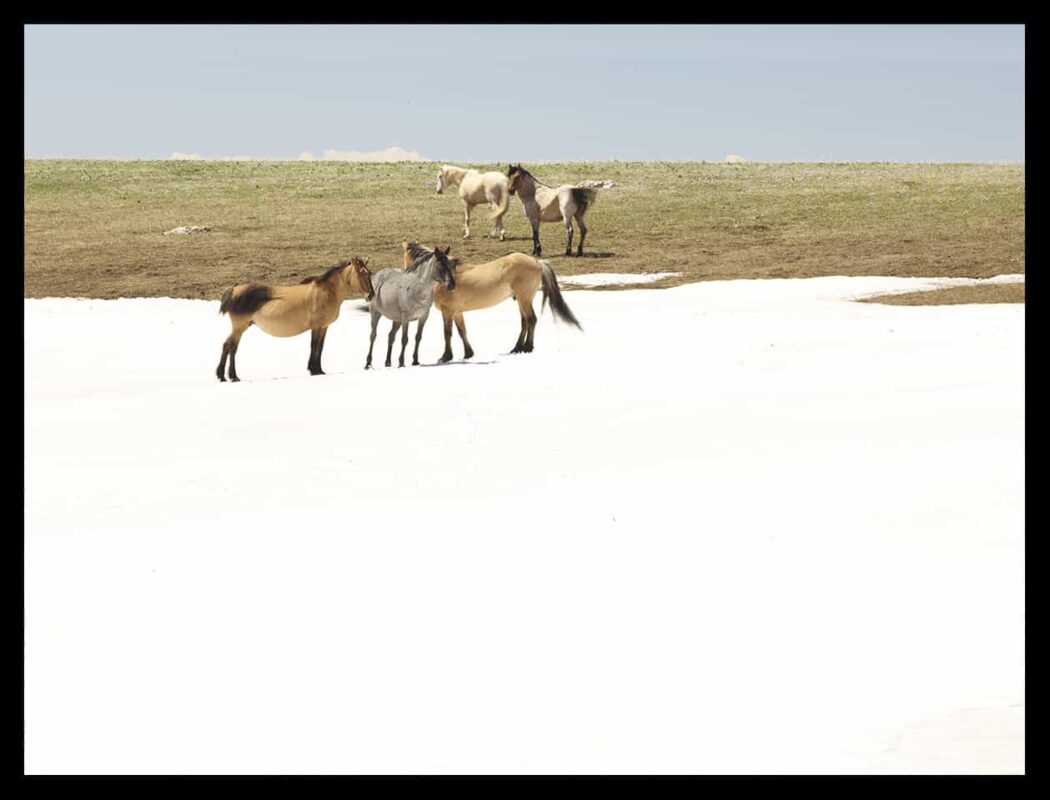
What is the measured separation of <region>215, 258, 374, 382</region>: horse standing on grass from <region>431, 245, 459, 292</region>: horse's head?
76 cm

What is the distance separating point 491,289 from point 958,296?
34.5 ft

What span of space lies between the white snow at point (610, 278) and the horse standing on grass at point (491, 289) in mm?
10376

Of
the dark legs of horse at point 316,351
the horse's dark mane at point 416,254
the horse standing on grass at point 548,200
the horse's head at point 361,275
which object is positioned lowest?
the dark legs of horse at point 316,351

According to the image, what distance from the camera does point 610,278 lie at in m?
27.4

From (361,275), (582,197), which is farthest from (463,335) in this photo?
(582,197)

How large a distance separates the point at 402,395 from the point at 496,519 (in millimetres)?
4608

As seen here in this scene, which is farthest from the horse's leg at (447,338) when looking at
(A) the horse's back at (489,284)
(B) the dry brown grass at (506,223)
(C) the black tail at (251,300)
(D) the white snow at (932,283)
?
(D) the white snow at (932,283)

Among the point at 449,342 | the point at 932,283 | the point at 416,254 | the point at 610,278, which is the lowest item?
the point at 449,342

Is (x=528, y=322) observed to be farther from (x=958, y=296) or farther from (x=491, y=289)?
(x=958, y=296)

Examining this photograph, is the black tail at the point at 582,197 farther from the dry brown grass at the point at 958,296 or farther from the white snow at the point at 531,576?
the white snow at the point at 531,576

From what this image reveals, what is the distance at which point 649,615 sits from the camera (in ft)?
21.4

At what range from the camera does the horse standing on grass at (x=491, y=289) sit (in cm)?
1510

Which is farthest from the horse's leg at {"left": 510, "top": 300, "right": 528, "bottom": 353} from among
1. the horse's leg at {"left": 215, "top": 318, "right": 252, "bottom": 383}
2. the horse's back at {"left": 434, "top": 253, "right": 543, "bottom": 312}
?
the horse's leg at {"left": 215, "top": 318, "right": 252, "bottom": 383}
